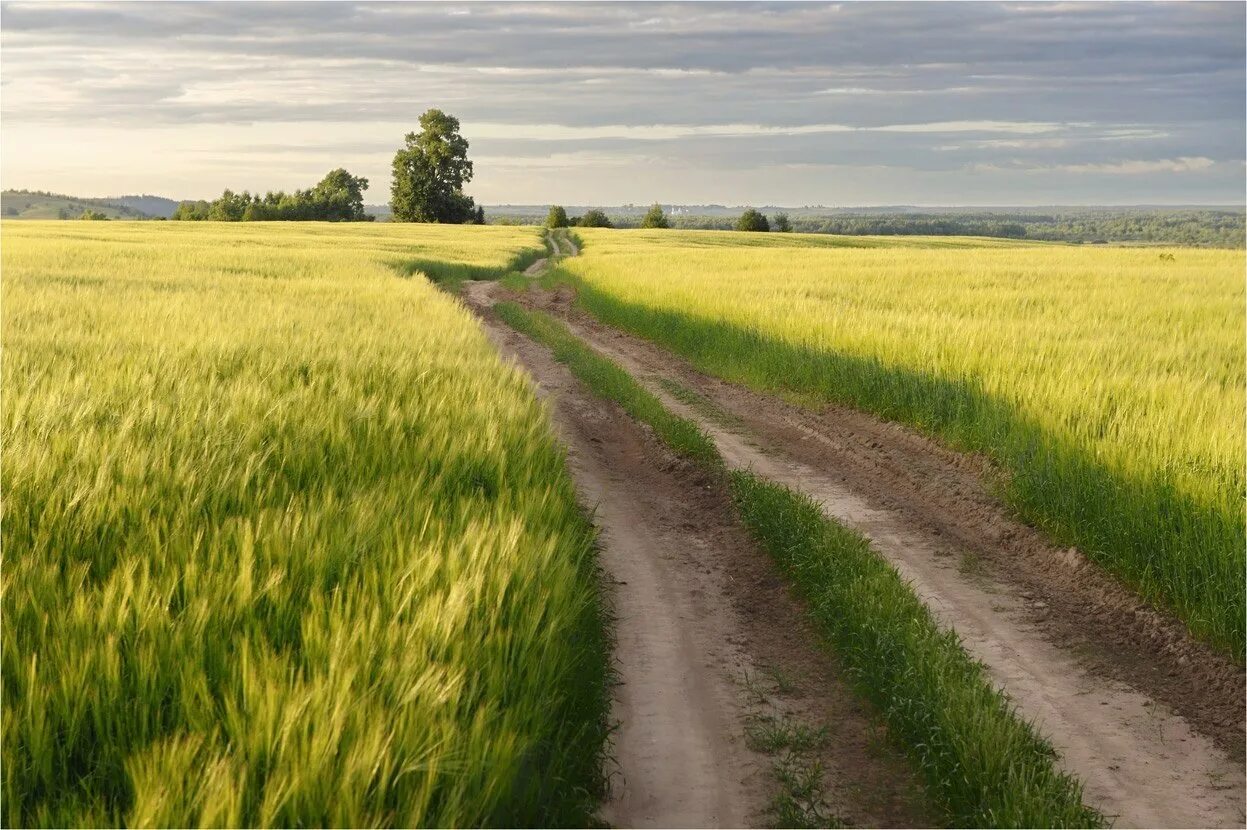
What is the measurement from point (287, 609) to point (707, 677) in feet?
8.64

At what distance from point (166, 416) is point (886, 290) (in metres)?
17.2

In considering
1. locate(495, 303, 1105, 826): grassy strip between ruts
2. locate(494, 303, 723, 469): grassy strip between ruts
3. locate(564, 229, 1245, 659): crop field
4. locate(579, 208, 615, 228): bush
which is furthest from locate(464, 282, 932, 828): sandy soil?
locate(579, 208, 615, 228): bush

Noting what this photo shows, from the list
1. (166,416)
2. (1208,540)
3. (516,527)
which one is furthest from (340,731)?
(1208,540)

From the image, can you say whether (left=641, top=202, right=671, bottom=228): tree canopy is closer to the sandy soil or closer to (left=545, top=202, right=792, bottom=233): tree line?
(left=545, top=202, right=792, bottom=233): tree line

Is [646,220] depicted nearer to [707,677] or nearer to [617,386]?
[617,386]

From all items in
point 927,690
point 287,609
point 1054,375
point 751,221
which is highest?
point 751,221

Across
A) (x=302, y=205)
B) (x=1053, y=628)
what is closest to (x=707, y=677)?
(x=1053, y=628)

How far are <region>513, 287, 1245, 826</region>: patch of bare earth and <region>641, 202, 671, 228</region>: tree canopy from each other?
9771 centimetres

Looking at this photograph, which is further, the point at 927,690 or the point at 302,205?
the point at 302,205

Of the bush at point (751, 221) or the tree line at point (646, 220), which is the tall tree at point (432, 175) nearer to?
the tree line at point (646, 220)

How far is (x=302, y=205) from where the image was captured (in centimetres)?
10431

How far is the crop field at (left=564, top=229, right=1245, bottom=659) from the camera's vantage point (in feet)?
20.6

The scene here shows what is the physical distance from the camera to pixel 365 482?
15.5 ft

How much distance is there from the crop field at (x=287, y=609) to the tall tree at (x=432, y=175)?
88.5 m
